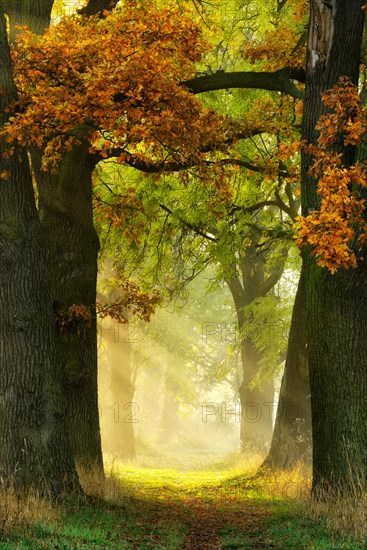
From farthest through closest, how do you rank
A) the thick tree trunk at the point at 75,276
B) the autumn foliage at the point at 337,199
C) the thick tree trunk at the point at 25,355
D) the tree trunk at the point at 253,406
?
the tree trunk at the point at 253,406, the thick tree trunk at the point at 75,276, the thick tree trunk at the point at 25,355, the autumn foliage at the point at 337,199

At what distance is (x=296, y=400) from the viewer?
15.2 m

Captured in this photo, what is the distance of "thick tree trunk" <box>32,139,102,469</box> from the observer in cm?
1135

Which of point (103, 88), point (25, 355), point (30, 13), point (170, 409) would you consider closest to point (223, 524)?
point (25, 355)

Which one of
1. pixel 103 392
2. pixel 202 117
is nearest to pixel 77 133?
pixel 202 117

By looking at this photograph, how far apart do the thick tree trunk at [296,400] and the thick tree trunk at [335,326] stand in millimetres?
5133

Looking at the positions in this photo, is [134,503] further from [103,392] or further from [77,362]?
[103,392]

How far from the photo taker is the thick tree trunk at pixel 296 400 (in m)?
15.0

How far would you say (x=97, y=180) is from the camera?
1482 centimetres

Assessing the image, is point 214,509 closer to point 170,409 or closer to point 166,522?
point 166,522

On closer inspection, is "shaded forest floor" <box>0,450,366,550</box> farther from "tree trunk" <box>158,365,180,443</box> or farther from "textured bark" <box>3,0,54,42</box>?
"tree trunk" <box>158,365,180,443</box>

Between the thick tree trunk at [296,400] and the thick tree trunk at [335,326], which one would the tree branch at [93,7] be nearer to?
the thick tree trunk at [335,326]

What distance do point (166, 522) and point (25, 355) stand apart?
9.48 ft

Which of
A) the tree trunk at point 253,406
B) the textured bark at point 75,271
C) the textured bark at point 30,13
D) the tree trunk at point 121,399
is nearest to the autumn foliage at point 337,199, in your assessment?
the textured bark at point 75,271

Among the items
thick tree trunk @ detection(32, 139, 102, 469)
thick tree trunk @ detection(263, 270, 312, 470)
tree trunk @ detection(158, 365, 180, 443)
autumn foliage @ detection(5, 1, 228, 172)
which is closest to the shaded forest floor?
thick tree trunk @ detection(32, 139, 102, 469)
